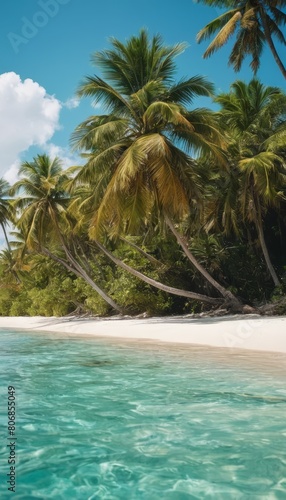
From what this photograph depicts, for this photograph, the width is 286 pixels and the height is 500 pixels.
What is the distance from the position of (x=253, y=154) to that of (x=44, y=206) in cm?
1114

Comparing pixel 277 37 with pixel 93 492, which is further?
pixel 277 37

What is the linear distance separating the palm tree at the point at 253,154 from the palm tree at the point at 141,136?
2.07 m

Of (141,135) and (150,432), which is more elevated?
(141,135)

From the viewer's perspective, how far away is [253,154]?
690 inches

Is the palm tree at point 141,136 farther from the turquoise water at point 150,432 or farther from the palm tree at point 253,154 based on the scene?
the turquoise water at point 150,432

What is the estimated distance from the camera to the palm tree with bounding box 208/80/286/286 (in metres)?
15.9

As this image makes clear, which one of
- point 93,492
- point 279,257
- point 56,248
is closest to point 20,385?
point 93,492

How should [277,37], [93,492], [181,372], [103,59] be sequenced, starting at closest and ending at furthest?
1. [93,492]
2. [181,372]
3. [103,59]
4. [277,37]

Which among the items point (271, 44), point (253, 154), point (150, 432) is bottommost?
point (150, 432)

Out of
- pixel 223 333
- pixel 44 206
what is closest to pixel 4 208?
pixel 44 206

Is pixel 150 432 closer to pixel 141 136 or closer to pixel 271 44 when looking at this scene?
pixel 141 136

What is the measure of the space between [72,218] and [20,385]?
671 inches

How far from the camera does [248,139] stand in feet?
58.3

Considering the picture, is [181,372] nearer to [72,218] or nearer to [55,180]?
[72,218]
